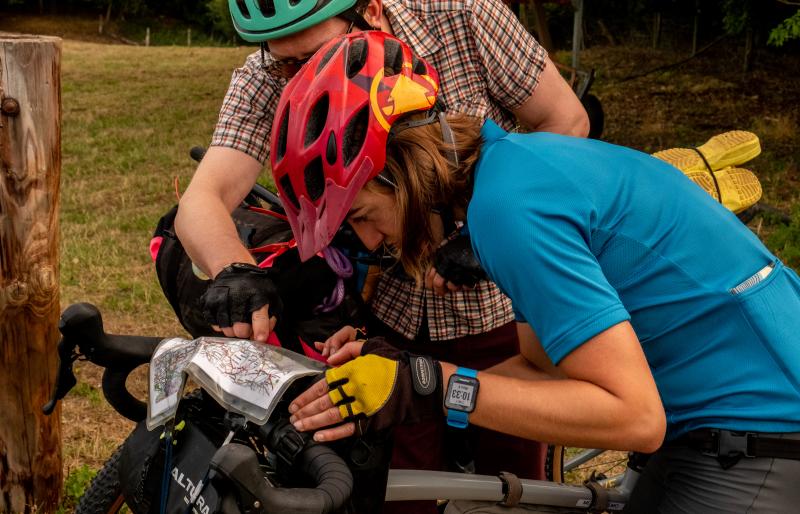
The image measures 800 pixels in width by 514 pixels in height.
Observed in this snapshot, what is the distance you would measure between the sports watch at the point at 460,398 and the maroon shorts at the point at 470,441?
3.55ft

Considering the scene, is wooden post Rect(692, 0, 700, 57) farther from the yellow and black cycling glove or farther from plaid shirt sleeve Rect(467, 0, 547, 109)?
the yellow and black cycling glove

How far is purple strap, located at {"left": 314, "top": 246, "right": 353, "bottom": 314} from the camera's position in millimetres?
2930

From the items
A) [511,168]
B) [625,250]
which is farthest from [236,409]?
[625,250]

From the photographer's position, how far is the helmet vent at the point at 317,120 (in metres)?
2.32

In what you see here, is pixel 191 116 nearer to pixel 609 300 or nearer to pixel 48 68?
pixel 48 68

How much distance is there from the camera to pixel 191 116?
53.8ft

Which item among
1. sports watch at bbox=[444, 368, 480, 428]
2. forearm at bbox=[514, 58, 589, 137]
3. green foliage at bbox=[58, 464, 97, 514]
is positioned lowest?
green foliage at bbox=[58, 464, 97, 514]

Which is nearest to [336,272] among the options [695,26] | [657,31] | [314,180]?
[314,180]

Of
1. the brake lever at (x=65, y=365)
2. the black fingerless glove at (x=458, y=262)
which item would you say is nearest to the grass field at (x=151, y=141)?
the brake lever at (x=65, y=365)

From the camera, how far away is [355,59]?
92.8 inches

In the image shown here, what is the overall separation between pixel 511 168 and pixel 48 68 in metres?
2.24

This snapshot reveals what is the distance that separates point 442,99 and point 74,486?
272 centimetres

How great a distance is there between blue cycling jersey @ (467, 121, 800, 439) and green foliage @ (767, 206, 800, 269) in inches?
231

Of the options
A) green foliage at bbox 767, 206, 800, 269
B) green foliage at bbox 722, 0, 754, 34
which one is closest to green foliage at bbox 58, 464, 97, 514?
green foliage at bbox 767, 206, 800, 269
